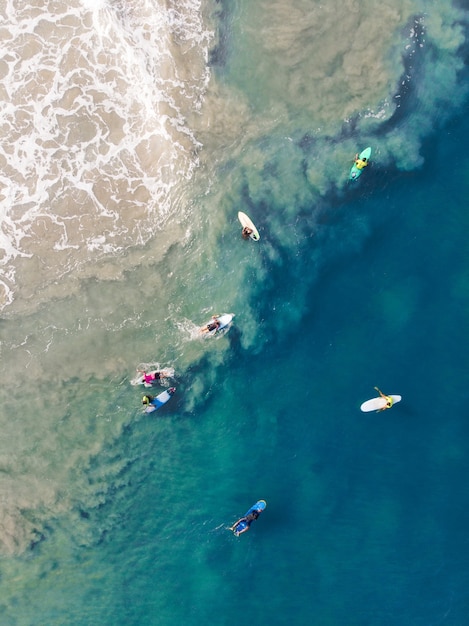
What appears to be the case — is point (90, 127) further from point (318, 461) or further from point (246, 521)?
point (246, 521)

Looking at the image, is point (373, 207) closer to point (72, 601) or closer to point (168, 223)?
point (168, 223)

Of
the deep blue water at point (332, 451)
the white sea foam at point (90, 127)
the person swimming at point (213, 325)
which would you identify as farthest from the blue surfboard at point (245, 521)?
the white sea foam at point (90, 127)

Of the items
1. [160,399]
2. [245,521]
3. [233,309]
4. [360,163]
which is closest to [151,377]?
[160,399]

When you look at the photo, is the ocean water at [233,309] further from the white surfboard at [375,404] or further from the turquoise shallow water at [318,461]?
the white surfboard at [375,404]

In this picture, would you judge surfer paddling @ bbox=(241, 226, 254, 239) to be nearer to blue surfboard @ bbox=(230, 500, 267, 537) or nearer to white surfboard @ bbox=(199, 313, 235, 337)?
white surfboard @ bbox=(199, 313, 235, 337)

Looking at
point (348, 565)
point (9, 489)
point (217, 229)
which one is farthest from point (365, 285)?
point (9, 489)
